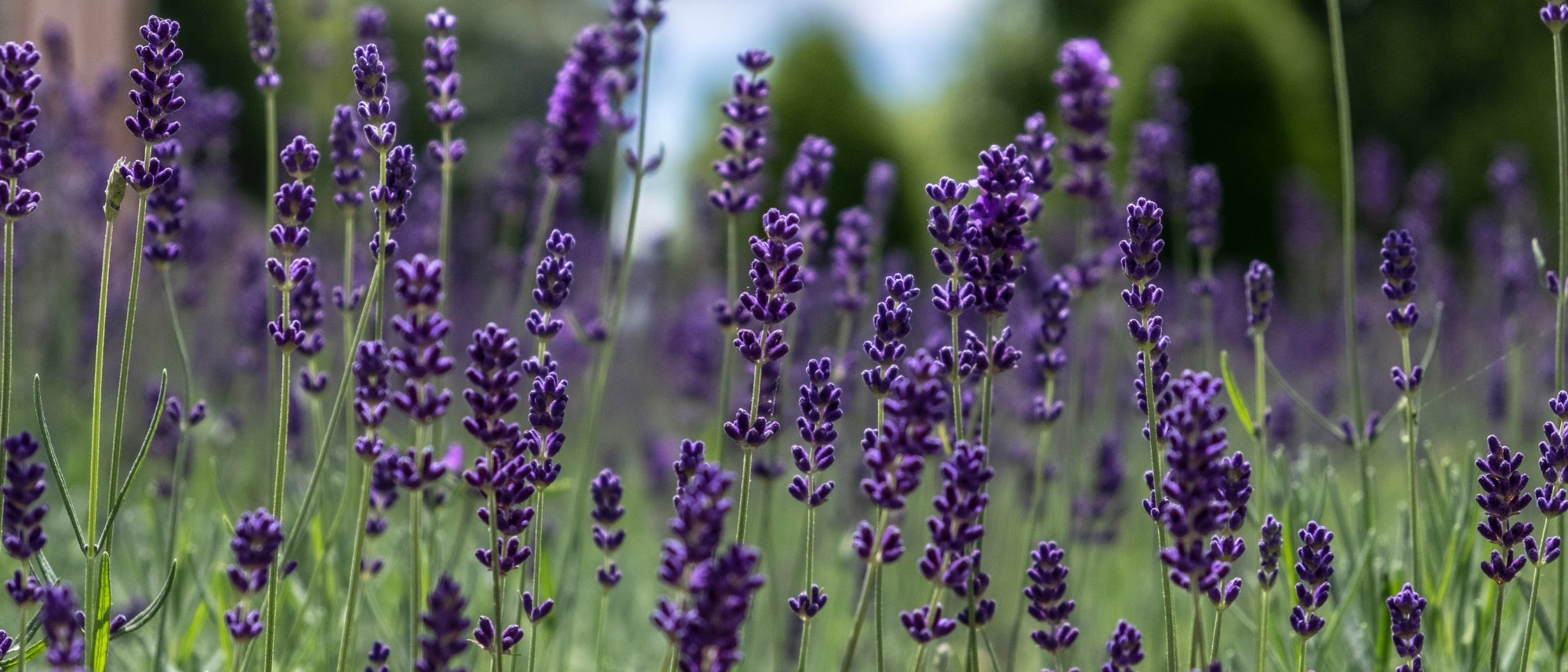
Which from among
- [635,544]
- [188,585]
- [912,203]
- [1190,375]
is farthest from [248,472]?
[912,203]

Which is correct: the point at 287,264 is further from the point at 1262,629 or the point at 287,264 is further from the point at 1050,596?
the point at 1262,629

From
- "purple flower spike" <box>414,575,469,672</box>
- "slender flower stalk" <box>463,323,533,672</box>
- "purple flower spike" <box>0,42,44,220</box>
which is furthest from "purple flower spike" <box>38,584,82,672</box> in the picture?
"purple flower spike" <box>0,42,44,220</box>

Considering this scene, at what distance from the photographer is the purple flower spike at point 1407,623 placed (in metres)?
1.65

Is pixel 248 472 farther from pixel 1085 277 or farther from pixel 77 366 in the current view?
pixel 1085 277

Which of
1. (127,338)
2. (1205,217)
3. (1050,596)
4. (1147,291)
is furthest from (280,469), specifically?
(1205,217)

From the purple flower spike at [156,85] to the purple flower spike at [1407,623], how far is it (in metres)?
1.68

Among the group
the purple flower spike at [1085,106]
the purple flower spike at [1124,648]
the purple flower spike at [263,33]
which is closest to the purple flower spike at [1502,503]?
the purple flower spike at [1124,648]

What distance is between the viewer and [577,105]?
2795 mm

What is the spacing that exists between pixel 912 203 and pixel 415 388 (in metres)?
11.1

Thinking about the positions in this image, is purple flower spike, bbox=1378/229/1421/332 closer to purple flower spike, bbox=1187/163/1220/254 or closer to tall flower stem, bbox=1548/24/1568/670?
tall flower stem, bbox=1548/24/1568/670

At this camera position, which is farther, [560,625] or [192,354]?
[192,354]

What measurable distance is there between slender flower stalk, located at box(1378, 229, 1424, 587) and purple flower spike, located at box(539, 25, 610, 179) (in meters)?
1.60

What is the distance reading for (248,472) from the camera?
183 inches

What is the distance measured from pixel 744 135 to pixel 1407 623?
1392mm
